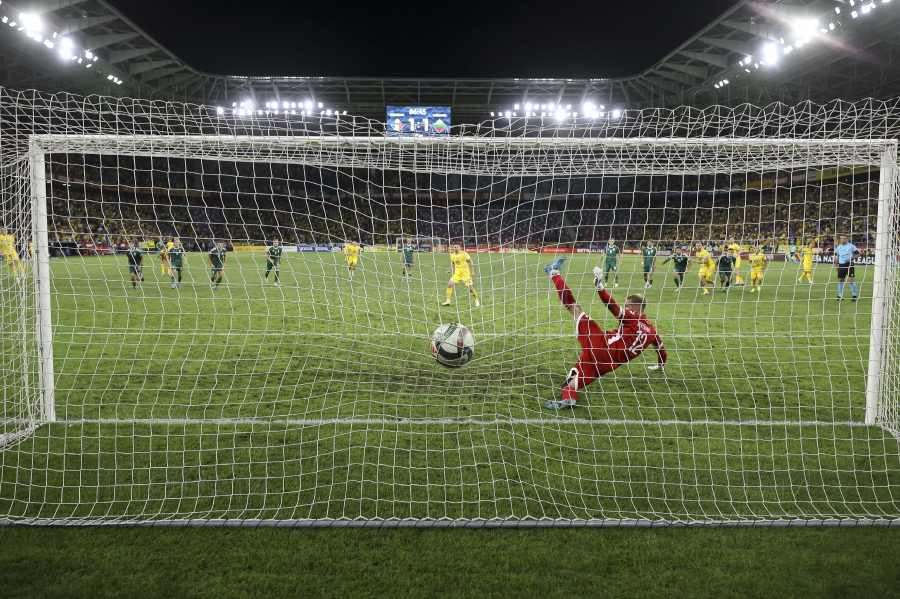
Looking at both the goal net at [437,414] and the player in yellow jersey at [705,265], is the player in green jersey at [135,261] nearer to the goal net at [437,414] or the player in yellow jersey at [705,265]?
the goal net at [437,414]

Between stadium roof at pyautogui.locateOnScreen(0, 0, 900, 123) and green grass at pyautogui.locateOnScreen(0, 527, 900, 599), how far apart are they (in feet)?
83.6

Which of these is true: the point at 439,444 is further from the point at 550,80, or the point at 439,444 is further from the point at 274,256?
the point at 550,80

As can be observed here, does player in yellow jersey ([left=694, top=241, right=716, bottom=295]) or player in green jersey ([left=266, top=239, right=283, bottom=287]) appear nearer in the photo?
player in green jersey ([left=266, top=239, right=283, bottom=287])

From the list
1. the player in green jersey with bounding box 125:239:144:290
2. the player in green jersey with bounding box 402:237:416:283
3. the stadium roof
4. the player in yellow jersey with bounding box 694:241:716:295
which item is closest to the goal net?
the player in green jersey with bounding box 402:237:416:283

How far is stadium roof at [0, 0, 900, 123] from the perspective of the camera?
76.7 feet

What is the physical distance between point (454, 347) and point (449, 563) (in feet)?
9.94

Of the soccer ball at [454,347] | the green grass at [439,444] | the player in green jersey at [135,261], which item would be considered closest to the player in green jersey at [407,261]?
the green grass at [439,444]

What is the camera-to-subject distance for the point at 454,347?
5902mm

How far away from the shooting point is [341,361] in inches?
298

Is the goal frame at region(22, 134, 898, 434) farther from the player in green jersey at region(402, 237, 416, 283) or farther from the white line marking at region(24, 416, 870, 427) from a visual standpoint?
the player in green jersey at region(402, 237, 416, 283)

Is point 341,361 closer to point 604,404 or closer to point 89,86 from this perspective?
point 604,404

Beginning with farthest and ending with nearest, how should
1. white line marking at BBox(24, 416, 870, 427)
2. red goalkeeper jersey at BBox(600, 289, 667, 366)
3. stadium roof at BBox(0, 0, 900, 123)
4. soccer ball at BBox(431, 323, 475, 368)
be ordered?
stadium roof at BBox(0, 0, 900, 123), soccer ball at BBox(431, 323, 475, 368), red goalkeeper jersey at BBox(600, 289, 667, 366), white line marking at BBox(24, 416, 870, 427)

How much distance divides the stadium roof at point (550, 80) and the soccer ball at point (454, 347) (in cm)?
2435

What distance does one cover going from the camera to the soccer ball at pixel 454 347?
5.87m
